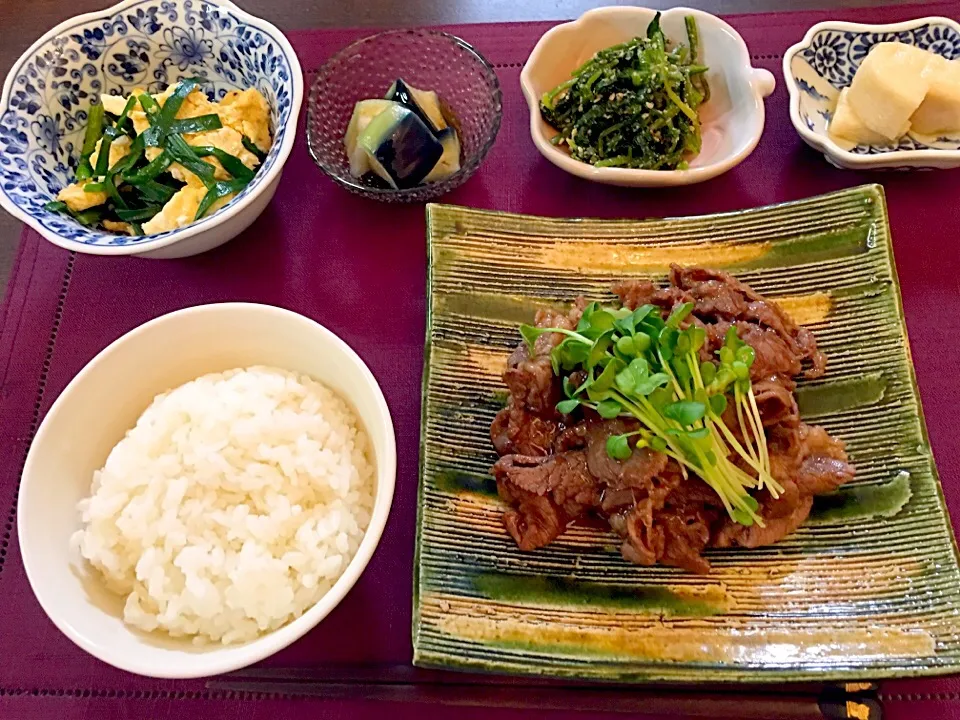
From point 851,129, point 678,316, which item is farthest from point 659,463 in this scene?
point 851,129

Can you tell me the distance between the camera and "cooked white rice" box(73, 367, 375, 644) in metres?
1.61

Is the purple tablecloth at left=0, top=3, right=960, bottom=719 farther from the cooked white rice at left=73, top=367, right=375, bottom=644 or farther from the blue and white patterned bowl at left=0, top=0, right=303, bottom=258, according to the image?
the cooked white rice at left=73, top=367, right=375, bottom=644

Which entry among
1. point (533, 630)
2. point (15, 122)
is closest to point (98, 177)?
point (15, 122)

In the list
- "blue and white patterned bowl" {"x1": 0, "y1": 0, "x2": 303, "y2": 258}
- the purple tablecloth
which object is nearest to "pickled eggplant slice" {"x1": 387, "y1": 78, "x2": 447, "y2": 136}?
the purple tablecloth

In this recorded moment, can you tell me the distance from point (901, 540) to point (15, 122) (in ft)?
9.56

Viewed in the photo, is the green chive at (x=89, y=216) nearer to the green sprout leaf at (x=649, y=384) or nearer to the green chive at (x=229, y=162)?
the green chive at (x=229, y=162)

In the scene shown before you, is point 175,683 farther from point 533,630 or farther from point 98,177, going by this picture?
point 98,177

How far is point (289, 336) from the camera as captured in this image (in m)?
1.88

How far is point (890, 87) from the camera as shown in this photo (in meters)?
2.38

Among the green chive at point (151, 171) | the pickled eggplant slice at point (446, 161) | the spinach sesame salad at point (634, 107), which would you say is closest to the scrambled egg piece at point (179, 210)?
the green chive at point (151, 171)

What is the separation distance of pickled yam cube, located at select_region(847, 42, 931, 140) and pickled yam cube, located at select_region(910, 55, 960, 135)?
29 mm

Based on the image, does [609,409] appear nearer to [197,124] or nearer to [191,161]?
[191,161]

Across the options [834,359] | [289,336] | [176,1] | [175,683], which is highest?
[176,1]

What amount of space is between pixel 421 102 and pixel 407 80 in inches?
9.6
